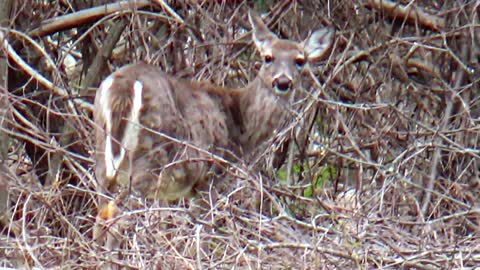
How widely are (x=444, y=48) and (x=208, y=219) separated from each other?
2.25m

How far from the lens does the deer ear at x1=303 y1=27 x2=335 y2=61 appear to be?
29.0 feet

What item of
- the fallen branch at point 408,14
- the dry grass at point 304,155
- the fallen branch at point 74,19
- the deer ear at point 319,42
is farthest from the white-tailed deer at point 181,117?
the fallen branch at point 74,19

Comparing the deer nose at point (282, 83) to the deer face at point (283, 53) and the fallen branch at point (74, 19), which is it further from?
the fallen branch at point (74, 19)

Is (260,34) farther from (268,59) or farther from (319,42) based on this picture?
(319,42)

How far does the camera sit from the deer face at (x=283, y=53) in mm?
8625

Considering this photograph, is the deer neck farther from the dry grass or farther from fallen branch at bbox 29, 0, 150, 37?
fallen branch at bbox 29, 0, 150, 37

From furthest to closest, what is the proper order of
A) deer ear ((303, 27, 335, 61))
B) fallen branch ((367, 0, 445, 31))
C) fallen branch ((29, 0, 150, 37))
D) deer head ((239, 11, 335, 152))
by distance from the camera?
1. fallen branch ((29, 0, 150, 37))
2. fallen branch ((367, 0, 445, 31))
3. deer ear ((303, 27, 335, 61))
4. deer head ((239, 11, 335, 152))

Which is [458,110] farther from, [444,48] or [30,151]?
[30,151]

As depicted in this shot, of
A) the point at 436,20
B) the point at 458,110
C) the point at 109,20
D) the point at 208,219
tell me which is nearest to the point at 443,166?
the point at 458,110

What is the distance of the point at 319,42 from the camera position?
8.90m

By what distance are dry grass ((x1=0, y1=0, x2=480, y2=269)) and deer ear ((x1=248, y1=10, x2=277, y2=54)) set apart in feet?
1.16

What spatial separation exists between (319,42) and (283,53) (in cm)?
31

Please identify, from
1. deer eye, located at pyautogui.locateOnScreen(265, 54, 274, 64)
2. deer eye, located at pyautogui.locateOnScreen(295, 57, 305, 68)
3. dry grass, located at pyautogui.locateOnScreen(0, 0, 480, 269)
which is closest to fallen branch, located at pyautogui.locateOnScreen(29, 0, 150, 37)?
dry grass, located at pyautogui.locateOnScreen(0, 0, 480, 269)

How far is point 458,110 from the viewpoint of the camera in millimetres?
9078
